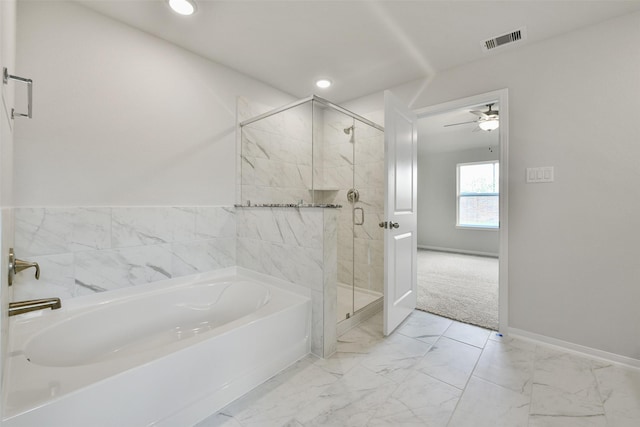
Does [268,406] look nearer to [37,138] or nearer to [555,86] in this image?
[37,138]

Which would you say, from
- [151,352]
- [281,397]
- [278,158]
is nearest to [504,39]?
[278,158]

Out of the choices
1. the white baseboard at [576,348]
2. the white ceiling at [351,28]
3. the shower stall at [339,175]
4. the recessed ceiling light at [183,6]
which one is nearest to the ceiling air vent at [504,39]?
the white ceiling at [351,28]

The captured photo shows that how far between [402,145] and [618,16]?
156 cm

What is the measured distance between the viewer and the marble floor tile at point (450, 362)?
1.62 m

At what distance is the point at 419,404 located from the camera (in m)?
1.40

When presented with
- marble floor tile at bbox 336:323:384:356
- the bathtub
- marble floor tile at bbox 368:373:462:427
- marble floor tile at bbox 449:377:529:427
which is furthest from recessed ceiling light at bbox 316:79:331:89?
marble floor tile at bbox 449:377:529:427

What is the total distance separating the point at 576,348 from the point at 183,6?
3618mm

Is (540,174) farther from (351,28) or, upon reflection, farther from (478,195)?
(478,195)

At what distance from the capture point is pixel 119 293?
72.6 inches

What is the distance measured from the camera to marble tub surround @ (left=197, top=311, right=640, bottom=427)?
1302mm

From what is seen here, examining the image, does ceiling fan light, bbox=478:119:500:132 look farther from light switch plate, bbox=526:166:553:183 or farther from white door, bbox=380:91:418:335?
light switch plate, bbox=526:166:553:183

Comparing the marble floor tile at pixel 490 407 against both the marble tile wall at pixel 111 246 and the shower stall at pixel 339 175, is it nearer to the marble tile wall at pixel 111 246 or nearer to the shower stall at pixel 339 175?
the shower stall at pixel 339 175

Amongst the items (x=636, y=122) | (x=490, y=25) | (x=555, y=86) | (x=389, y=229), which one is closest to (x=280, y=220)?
(x=389, y=229)

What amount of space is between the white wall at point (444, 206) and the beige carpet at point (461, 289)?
1.83 feet
